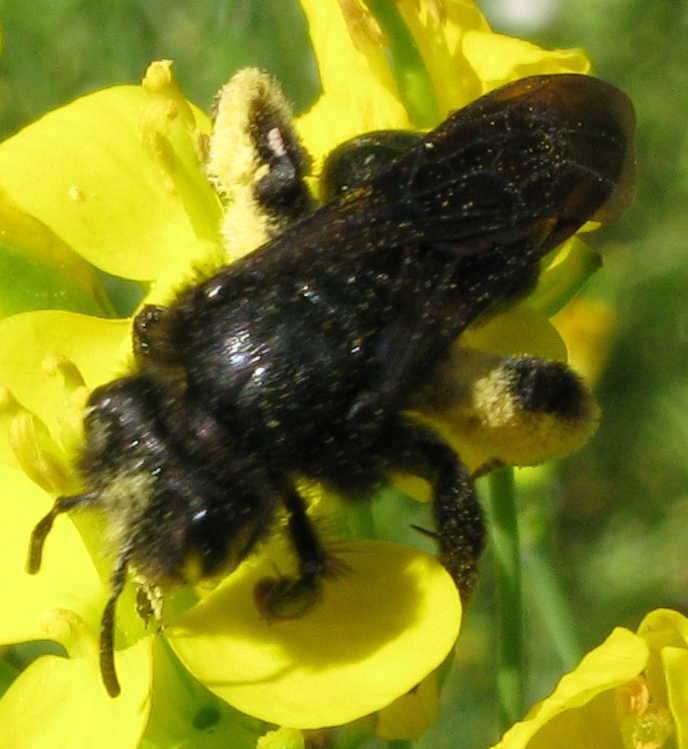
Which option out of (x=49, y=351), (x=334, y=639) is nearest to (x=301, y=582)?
(x=334, y=639)

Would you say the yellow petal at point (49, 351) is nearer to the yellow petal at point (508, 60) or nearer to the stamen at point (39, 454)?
the stamen at point (39, 454)

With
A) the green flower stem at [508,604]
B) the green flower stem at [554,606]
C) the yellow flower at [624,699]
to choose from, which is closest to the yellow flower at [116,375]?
the yellow flower at [624,699]

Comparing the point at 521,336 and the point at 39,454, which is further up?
the point at 39,454

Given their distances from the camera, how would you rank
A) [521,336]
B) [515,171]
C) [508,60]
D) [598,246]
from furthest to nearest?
1. [598,246]
2. [508,60]
3. [521,336]
4. [515,171]

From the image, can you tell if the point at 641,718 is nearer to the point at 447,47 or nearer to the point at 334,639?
the point at 334,639

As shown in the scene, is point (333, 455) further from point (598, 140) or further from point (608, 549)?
point (608, 549)

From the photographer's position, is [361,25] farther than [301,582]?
Yes

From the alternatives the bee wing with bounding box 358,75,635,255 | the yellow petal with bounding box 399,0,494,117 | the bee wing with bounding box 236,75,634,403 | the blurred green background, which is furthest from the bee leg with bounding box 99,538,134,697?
the blurred green background

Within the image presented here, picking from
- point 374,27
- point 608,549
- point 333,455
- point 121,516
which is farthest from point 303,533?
point 608,549
